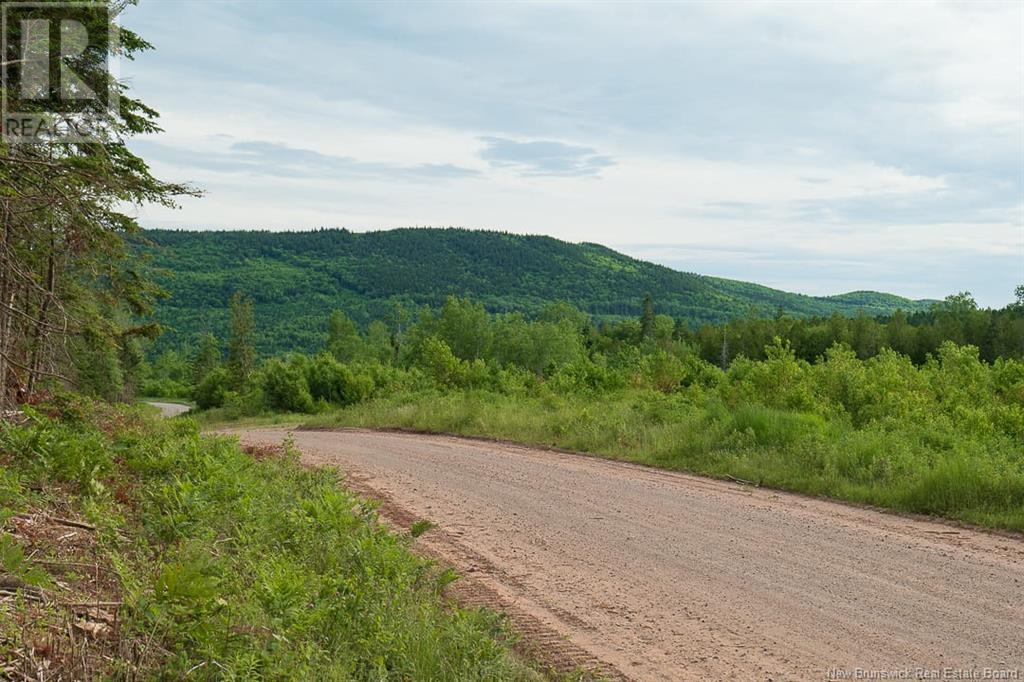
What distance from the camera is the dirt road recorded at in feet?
19.1

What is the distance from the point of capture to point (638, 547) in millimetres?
8672

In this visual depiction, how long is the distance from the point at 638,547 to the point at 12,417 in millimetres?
8991

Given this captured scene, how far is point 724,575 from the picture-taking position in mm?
7633

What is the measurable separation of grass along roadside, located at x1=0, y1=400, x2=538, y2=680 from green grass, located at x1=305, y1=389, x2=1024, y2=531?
21.5ft

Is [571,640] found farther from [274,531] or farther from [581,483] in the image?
[581,483]

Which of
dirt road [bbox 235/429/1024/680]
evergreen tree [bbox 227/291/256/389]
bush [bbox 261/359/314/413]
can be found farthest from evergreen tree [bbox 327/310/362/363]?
dirt road [bbox 235/429/1024/680]

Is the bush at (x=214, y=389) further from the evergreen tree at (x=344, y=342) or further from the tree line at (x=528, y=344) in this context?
the evergreen tree at (x=344, y=342)

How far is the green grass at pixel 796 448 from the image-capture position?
33.7 feet

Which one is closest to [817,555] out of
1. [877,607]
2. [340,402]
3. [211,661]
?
[877,607]

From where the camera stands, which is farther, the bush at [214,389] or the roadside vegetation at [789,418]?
the bush at [214,389]

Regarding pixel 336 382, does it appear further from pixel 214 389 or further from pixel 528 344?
pixel 528 344

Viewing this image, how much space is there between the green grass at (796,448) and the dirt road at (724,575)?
2.11 ft

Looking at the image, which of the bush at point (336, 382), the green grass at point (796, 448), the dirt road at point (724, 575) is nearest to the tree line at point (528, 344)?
the bush at point (336, 382)

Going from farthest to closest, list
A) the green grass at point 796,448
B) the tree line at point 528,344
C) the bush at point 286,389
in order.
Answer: the tree line at point 528,344 < the bush at point 286,389 < the green grass at point 796,448
